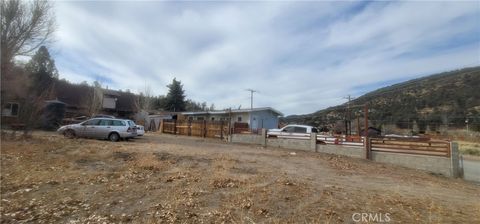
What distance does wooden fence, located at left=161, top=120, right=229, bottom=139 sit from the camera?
27.2 meters

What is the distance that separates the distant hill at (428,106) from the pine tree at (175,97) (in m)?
19.9

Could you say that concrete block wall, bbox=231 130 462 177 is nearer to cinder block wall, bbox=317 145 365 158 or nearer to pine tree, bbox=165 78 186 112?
cinder block wall, bbox=317 145 365 158

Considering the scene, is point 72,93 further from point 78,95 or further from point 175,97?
point 175,97

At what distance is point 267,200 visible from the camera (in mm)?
6461

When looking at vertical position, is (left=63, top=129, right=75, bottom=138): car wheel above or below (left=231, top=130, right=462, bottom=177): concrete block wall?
above

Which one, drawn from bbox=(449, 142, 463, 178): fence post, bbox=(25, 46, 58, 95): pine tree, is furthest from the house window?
bbox=(449, 142, 463, 178): fence post

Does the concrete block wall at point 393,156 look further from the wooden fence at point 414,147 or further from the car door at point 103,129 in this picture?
the car door at point 103,129

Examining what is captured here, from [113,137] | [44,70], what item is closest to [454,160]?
[113,137]

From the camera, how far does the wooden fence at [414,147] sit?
12.7 metres

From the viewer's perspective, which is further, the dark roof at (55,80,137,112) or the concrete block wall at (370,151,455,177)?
the dark roof at (55,80,137,112)

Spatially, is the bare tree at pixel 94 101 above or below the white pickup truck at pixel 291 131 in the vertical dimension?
above

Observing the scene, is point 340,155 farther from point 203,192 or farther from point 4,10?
point 4,10

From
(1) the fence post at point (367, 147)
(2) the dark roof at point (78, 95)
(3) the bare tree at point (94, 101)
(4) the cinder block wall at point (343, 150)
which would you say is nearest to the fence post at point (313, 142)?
(4) the cinder block wall at point (343, 150)

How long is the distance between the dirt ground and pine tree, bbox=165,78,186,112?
45.7m
